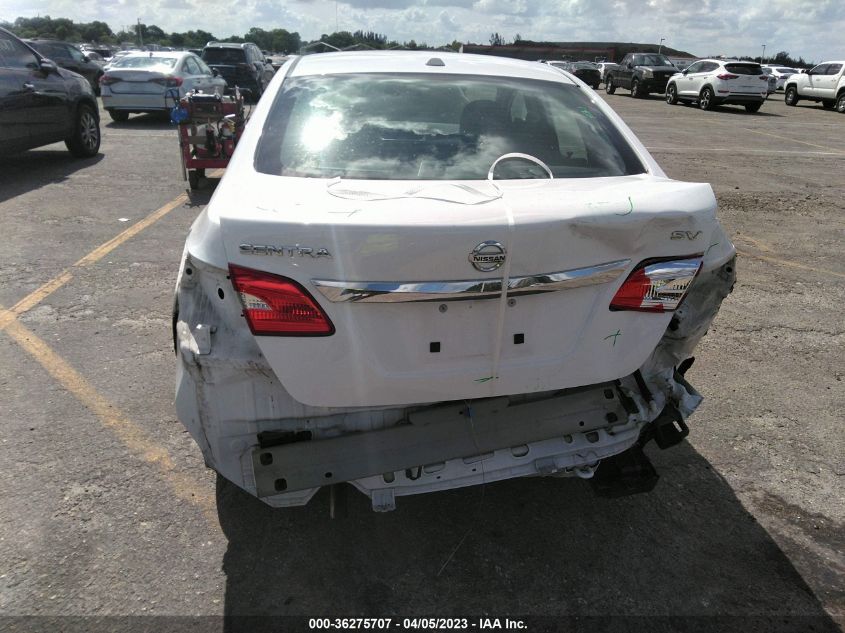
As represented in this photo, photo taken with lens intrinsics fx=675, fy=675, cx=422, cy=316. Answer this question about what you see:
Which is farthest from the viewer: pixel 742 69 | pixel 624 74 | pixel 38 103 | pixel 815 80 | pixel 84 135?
pixel 624 74

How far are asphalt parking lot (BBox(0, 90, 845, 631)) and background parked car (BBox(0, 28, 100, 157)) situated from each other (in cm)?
453

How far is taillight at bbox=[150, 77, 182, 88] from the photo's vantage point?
562 inches

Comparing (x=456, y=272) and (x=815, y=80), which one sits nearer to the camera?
(x=456, y=272)

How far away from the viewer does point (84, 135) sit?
10383 millimetres

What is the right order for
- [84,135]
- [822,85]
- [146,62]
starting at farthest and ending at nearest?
[822,85]
[146,62]
[84,135]

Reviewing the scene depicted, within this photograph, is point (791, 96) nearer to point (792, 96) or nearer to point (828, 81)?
point (792, 96)

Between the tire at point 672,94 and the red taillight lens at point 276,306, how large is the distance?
2678cm

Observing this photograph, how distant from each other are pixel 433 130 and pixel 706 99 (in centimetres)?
2360

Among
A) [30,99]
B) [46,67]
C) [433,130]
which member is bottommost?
[30,99]

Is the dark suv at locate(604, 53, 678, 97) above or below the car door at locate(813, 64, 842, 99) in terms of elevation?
below

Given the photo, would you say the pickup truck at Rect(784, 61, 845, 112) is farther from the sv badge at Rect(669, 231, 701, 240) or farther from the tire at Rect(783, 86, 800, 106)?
the sv badge at Rect(669, 231, 701, 240)

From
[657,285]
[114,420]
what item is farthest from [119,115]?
[657,285]

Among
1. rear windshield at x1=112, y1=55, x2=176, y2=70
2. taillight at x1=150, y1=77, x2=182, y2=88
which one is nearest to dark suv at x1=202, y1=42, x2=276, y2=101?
rear windshield at x1=112, y1=55, x2=176, y2=70

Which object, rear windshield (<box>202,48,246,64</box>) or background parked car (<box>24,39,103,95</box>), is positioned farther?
rear windshield (<box>202,48,246,64</box>)
